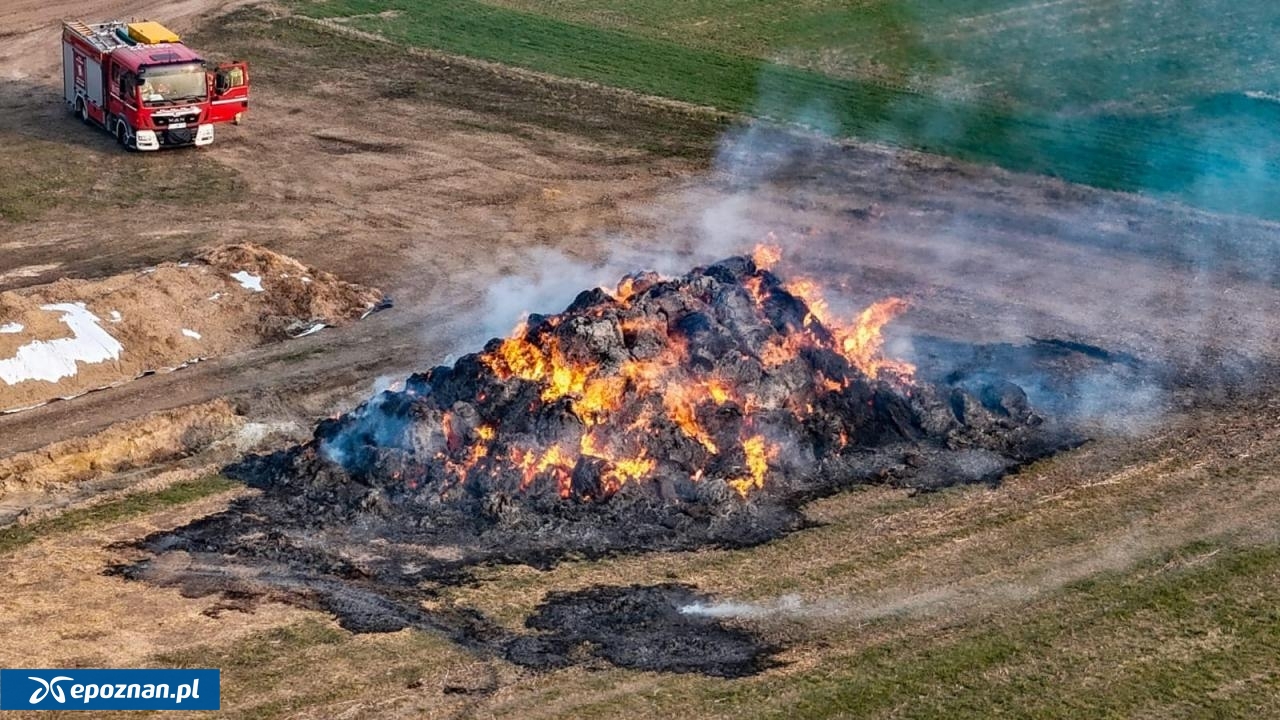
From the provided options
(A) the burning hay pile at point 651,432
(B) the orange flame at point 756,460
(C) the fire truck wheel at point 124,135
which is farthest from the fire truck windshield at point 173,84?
(B) the orange flame at point 756,460

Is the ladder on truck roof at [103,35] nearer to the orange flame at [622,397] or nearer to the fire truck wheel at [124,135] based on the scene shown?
the fire truck wheel at [124,135]

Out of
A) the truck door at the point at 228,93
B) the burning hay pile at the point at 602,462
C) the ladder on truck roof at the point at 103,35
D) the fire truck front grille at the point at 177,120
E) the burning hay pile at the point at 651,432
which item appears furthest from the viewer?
the ladder on truck roof at the point at 103,35

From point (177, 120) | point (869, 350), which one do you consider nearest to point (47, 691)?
point (869, 350)

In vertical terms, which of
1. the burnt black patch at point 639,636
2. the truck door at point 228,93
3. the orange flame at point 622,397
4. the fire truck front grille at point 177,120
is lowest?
the burnt black patch at point 639,636

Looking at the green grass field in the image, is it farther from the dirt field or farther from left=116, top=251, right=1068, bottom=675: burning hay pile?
left=116, top=251, right=1068, bottom=675: burning hay pile

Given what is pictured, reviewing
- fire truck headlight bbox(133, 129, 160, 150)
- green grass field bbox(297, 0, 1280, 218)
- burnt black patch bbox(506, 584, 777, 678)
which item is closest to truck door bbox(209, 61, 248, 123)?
fire truck headlight bbox(133, 129, 160, 150)

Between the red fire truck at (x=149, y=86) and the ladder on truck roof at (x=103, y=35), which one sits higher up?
the ladder on truck roof at (x=103, y=35)

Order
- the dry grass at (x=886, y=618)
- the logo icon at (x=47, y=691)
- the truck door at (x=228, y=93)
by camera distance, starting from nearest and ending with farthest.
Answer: the logo icon at (x=47, y=691) < the dry grass at (x=886, y=618) < the truck door at (x=228, y=93)
